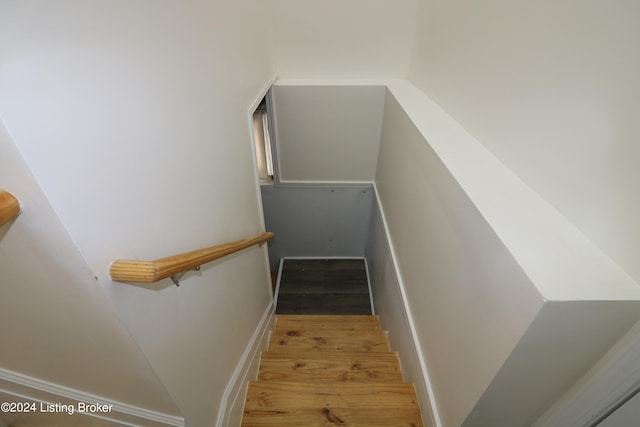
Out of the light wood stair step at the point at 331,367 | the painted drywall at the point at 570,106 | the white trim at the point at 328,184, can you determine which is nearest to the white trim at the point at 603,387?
the painted drywall at the point at 570,106

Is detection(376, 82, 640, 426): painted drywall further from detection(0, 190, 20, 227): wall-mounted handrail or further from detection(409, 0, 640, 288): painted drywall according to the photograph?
detection(0, 190, 20, 227): wall-mounted handrail

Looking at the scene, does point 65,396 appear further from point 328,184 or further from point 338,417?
point 328,184

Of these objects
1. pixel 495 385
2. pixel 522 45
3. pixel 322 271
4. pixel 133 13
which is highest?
pixel 322 271

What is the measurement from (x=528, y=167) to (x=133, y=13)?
4.20ft

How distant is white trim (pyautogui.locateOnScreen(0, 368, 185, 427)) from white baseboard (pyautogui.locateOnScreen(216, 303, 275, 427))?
1.15 feet

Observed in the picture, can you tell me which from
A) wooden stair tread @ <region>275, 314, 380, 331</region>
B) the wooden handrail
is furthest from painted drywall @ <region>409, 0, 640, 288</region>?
wooden stair tread @ <region>275, 314, 380, 331</region>

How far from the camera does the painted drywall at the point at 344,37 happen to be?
8.05 feet

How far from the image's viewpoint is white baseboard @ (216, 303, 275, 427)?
Answer: 1.31m

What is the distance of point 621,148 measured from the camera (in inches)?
25.0

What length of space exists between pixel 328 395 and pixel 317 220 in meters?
2.49

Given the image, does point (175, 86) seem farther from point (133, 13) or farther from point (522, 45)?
point (522, 45)

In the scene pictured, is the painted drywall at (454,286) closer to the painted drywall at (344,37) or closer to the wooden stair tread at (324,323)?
the wooden stair tread at (324,323)

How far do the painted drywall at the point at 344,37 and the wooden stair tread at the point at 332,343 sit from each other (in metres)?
2.56

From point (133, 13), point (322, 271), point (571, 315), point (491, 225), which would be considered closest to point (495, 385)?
point (571, 315)
